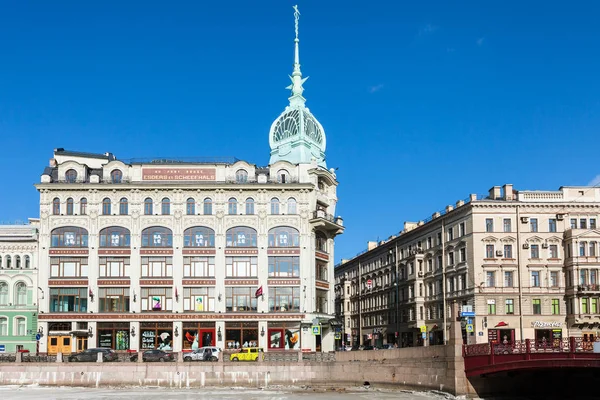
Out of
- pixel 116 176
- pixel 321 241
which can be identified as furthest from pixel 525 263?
pixel 116 176

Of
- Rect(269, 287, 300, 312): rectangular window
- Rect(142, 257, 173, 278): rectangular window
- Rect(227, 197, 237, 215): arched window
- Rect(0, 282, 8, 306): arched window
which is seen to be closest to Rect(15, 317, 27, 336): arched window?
Rect(0, 282, 8, 306): arched window

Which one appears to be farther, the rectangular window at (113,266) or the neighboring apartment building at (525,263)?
the neighboring apartment building at (525,263)

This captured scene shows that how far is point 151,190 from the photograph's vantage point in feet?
313

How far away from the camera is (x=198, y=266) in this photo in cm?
9500

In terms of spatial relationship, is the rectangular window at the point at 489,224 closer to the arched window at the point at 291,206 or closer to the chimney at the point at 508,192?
the chimney at the point at 508,192

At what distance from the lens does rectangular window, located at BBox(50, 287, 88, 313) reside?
93.9 metres

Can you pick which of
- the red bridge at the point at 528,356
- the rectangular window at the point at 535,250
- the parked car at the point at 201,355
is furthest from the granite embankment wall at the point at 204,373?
the rectangular window at the point at 535,250

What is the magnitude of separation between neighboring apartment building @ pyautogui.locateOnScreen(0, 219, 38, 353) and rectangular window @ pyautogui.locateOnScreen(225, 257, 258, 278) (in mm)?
20699

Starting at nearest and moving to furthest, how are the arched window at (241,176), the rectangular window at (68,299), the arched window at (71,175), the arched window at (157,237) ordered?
the rectangular window at (68,299), the arched window at (157,237), the arched window at (71,175), the arched window at (241,176)

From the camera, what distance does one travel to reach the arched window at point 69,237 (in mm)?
94887

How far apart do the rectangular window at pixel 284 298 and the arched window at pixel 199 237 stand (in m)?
8.56

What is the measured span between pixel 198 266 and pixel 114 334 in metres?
11.6

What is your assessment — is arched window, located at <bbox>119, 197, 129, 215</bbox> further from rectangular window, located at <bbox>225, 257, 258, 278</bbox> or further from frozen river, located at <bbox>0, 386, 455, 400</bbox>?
frozen river, located at <bbox>0, 386, 455, 400</bbox>

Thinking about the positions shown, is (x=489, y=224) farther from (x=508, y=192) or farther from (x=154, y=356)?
(x=154, y=356)
